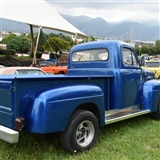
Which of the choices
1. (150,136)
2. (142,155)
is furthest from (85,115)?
(150,136)

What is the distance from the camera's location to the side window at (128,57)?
493 centimetres

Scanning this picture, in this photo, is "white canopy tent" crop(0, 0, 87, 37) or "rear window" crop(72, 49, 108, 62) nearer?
"rear window" crop(72, 49, 108, 62)

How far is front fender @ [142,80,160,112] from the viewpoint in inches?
207

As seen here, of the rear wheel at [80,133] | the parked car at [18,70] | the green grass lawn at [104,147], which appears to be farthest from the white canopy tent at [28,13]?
the rear wheel at [80,133]

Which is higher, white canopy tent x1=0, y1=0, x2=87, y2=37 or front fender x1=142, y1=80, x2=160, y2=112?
white canopy tent x1=0, y1=0, x2=87, y2=37

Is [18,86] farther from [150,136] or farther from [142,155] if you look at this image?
[150,136]

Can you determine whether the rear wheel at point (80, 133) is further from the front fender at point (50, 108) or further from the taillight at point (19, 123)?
the taillight at point (19, 123)

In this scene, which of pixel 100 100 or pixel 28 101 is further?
pixel 100 100

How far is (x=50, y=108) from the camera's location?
117 inches

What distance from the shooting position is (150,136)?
→ 4469 millimetres

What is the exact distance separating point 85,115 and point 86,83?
22.1 inches

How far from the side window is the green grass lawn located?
141 cm

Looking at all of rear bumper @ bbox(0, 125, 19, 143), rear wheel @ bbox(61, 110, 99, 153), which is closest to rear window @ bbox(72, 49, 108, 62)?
rear wheel @ bbox(61, 110, 99, 153)

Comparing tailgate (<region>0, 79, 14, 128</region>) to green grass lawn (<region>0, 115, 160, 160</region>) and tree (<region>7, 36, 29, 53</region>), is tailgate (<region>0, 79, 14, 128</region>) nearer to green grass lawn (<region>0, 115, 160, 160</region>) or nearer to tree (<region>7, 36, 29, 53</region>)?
green grass lawn (<region>0, 115, 160, 160</region>)
